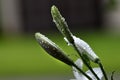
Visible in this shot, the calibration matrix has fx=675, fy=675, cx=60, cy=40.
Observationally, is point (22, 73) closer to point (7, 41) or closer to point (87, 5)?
point (7, 41)

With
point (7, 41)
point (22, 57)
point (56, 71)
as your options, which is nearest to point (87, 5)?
point (7, 41)

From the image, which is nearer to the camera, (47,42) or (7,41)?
(47,42)

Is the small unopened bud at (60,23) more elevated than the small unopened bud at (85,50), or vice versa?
the small unopened bud at (60,23)

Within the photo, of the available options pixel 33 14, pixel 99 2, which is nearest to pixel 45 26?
pixel 33 14

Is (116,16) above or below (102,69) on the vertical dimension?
above

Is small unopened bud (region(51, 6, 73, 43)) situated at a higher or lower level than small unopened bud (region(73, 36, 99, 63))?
higher

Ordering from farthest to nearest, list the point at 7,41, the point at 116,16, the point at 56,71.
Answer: the point at 116,16
the point at 7,41
the point at 56,71

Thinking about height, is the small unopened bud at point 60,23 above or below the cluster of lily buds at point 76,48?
above

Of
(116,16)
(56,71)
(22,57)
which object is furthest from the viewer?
(116,16)

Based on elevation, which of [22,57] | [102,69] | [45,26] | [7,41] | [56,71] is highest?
[45,26]

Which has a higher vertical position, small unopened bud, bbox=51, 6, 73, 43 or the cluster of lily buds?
small unopened bud, bbox=51, 6, 73, 43

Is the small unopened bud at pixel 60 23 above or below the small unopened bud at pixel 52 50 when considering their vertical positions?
above
